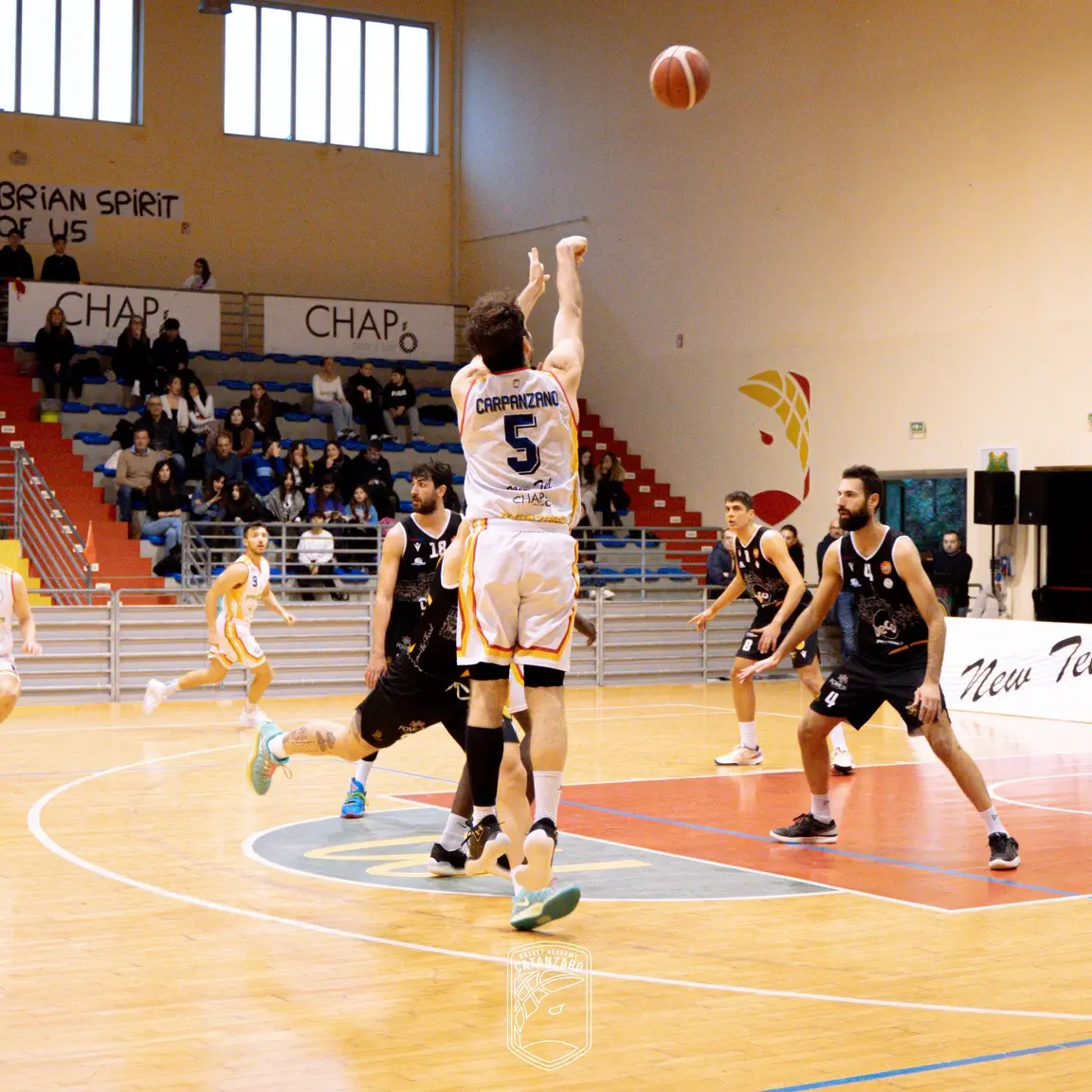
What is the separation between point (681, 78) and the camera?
42.5 feet

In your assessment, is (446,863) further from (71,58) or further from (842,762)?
(71,58)

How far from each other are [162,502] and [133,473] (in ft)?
2.37

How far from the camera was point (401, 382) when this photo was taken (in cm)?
2362

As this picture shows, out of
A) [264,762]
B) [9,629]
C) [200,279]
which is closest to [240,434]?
[200,279]

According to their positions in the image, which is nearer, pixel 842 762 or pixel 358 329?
pixel 842 762

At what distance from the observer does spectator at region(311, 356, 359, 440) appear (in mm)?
22781

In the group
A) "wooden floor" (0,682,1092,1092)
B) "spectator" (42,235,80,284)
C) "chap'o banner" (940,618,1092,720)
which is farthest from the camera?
"spectator" (42,235,80,284)

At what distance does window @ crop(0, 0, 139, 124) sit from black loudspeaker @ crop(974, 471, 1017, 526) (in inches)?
566

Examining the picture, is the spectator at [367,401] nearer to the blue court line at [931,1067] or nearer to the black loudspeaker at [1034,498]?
the black loudspeaker at [1034,498]

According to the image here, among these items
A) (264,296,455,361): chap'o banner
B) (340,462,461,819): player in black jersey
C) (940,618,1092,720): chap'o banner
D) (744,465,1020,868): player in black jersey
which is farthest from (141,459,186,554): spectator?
(744,465,1020,868): player in black jersey

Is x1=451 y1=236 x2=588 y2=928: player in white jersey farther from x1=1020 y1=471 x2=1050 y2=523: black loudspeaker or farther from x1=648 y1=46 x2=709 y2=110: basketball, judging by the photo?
x1=1020 y1=471 x2=1050 y2=523: black loudspeaker

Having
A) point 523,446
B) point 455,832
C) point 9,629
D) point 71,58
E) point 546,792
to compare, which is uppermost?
point 71,58

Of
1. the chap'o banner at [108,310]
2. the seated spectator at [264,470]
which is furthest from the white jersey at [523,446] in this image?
the chap'o banner at [108,310]

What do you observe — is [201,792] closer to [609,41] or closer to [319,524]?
[319,524]
